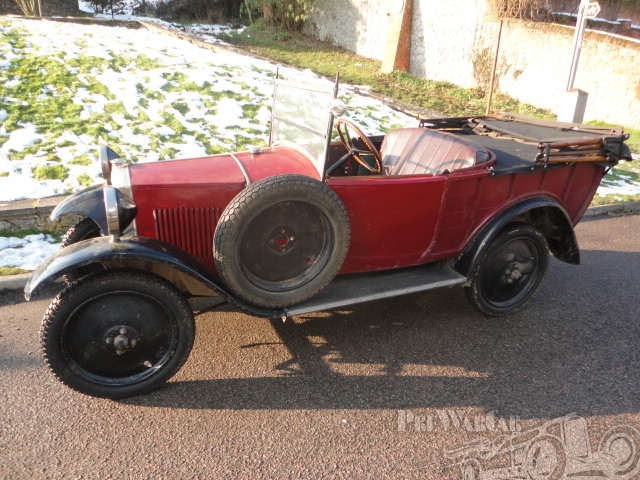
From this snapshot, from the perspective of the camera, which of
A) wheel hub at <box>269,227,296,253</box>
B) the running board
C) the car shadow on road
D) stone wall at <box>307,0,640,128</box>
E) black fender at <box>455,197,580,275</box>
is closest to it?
the car shadow on road

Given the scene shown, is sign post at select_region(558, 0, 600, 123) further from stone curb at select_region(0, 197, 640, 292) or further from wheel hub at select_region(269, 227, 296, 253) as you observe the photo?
wheel hub at select_region(269, 227, 296, 253)

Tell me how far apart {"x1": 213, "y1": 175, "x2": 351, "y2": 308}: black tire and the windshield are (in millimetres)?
322

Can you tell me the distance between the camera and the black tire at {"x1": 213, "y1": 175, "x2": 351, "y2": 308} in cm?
276

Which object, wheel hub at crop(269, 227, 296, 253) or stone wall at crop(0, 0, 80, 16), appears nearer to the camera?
wheel hub at crop(269, 227, 296, 253)

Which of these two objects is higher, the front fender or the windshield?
the windshield

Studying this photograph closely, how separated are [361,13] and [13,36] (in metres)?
9.55

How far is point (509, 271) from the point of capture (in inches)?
149

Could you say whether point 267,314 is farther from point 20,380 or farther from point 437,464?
point 20,380

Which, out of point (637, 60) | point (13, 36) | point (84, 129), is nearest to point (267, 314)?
point (84, 129)

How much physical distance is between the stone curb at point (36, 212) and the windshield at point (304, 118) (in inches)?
91.7

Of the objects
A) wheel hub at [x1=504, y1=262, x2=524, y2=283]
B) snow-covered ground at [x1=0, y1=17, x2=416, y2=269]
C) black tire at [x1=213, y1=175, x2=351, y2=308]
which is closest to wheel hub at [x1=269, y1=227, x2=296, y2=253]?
black tire at [x1=213, y1=175, x2=351, y2=308]

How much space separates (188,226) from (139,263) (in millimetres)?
371

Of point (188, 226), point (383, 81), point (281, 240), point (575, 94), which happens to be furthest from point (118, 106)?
point (575, 94)

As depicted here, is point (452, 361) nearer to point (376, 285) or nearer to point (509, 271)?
point (376, 285)
